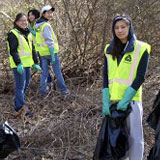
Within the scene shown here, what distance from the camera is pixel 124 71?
2.80m

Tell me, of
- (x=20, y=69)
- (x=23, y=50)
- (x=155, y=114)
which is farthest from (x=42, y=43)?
(x=155, y=114)

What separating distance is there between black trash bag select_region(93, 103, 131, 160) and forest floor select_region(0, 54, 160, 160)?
0.77 meters

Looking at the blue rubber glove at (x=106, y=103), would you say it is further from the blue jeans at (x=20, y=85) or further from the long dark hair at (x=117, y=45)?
the blue jeans at (x=20, y=85)

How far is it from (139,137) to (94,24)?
4.14 meters

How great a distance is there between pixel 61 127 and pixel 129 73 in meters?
1.51

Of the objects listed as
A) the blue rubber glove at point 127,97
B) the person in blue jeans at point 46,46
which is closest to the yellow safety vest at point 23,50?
the person in blue jeans at point 46,46

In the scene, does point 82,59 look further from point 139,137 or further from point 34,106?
point 139,137

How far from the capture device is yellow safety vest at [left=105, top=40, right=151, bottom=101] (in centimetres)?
275

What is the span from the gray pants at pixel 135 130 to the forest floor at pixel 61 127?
0.88 m

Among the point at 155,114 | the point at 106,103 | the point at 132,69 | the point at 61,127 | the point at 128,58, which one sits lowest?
the point at 61,127

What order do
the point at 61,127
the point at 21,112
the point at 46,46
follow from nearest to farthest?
1. the point at 61,127
2. the point at 21,112
3. the point at 46,46

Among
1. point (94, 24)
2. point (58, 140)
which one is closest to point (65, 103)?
point (58, 140)

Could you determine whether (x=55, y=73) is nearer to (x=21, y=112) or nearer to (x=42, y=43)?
A: (x=42, y=43)

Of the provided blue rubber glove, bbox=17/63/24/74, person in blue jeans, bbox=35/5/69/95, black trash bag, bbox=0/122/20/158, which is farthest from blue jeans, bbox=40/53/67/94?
black trash bag, bbox=0/122/20/158
